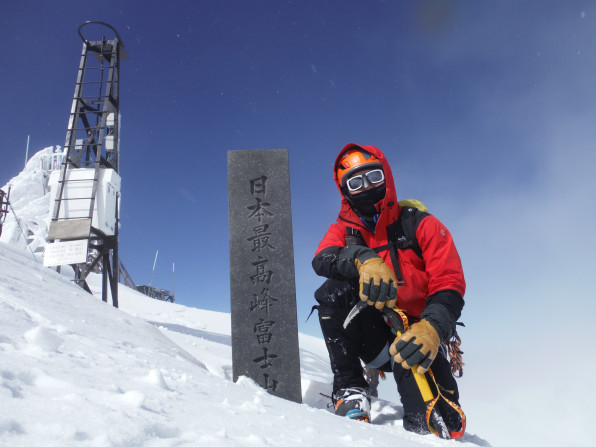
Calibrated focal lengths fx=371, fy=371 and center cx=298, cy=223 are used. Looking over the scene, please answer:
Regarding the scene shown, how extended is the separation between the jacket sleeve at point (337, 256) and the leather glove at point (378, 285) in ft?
0.32

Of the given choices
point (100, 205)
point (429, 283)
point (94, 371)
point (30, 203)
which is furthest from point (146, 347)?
point (30, 203)

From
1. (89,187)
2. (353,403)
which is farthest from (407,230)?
(89,187)

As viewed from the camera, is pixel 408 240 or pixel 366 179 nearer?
pixel 408 240

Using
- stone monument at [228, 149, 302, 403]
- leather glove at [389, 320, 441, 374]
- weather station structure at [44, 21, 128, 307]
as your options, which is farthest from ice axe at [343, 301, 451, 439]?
weather station structure at [44, 21, 128, 307]

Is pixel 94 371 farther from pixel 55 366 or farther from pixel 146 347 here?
pixel 146 347

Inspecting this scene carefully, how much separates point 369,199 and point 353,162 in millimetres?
287

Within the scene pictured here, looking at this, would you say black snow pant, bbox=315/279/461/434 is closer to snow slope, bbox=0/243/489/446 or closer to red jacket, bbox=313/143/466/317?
red jacket, bbox=313/143/466/317

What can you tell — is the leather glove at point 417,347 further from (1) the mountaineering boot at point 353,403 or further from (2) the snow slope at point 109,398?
(1) the mountaineering boot at point 353,403

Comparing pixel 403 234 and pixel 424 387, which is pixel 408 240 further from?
pixel 424 387

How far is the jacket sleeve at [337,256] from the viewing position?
7.16ft

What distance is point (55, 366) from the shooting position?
1.08m

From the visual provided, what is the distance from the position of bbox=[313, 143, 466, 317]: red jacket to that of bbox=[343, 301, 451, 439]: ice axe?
19cm

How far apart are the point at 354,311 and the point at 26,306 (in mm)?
1672

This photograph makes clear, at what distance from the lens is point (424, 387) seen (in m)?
1.92
